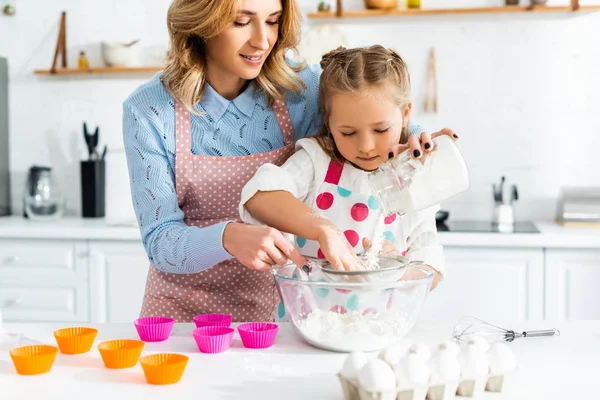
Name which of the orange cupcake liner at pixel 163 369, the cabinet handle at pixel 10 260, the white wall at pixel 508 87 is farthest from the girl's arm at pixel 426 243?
the cabinet handle at pixel 10 260

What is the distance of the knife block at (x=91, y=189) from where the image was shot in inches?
134

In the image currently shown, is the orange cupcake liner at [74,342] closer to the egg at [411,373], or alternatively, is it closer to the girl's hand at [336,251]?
the girl's hand at [336,251]

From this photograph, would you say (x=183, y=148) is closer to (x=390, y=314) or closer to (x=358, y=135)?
(x=358, y=135)

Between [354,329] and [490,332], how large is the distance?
0.28m

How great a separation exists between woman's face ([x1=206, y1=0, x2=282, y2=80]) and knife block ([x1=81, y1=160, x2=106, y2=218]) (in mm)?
2032

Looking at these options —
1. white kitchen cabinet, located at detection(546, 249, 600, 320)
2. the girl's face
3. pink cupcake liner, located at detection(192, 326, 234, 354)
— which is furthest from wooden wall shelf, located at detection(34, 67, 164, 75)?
pink cupcake liner, located at detection(192, 326, 234, 354)

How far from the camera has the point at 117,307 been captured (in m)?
3.05

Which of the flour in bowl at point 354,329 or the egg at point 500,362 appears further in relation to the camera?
the flour in bowl at point 354,329

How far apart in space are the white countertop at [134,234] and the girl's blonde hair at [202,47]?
1.30 metres

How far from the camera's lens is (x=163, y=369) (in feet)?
3.40

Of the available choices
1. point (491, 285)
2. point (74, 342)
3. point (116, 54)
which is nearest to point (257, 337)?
point (74, 342)

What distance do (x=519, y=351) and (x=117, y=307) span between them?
216cm

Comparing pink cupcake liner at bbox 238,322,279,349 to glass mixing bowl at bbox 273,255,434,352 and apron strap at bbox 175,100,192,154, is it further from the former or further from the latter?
apron strap at bbox 175,100,192,154

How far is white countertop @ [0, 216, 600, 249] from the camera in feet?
8.91
